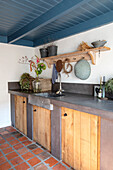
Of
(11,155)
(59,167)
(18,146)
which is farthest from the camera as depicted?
(18,146)

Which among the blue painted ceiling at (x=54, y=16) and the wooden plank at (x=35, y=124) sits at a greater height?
the blue painted ceiling at (x=54, y=16)

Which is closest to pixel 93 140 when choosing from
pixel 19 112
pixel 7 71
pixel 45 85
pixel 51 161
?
pixel 51 161

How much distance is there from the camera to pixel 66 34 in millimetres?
3131

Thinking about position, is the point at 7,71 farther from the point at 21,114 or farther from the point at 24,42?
the point at 21,114

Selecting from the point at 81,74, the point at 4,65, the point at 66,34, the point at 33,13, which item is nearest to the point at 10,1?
the point at 33,13

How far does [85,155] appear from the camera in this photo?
1798 millimetres

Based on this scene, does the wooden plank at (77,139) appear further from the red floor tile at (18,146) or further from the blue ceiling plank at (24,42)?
the blue ceiling plank at (24,42)

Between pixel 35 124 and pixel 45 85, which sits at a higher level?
pixel 45 85

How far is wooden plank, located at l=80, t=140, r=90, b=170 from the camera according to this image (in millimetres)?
1766

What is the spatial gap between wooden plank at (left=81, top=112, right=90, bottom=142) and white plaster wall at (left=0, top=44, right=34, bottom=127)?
263cm

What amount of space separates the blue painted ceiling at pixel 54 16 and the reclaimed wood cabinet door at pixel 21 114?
60.4 inches

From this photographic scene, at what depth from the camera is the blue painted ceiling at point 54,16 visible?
205cm

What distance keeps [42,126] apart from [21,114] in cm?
93

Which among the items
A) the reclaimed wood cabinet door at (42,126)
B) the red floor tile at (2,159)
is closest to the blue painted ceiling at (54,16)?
the reclaimed wood cabinet door at (42,126)
